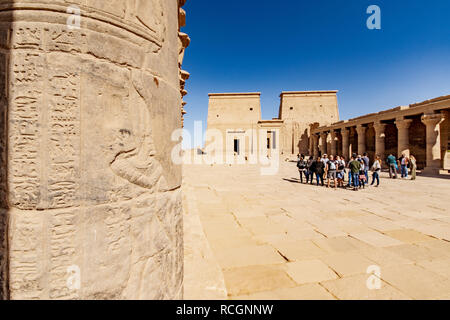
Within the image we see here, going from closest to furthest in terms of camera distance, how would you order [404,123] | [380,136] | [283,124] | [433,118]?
1. [433,118]
2. [404,123]
3. [380,136]
4. [283,124]

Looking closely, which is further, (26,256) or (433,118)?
(433,118)

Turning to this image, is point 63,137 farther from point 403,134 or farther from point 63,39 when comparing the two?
point 403,134

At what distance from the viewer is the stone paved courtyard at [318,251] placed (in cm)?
216

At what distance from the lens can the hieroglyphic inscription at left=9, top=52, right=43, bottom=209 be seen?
1115 millimetres

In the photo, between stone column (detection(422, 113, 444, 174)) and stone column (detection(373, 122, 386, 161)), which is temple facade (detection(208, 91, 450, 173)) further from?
stone column (detection(422, 113, 444, 174))

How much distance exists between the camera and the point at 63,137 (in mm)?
1142

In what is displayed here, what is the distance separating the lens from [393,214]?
4793mm

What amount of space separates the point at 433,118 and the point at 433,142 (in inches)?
54.8

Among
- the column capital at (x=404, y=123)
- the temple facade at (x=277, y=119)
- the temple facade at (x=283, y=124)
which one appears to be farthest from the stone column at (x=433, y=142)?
the temple facade at (x=277, y=119)

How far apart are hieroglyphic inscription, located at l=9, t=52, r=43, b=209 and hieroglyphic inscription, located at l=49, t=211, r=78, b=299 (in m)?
0.15

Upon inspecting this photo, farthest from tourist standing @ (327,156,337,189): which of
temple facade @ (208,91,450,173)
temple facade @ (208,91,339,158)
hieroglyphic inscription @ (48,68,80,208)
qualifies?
temple facade @ (208,91,339,158)

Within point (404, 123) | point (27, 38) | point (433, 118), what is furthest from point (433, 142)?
point (27, 38)

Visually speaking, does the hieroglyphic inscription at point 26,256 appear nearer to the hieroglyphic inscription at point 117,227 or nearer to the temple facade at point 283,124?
the hieroglyphic inscription at point 117,227
